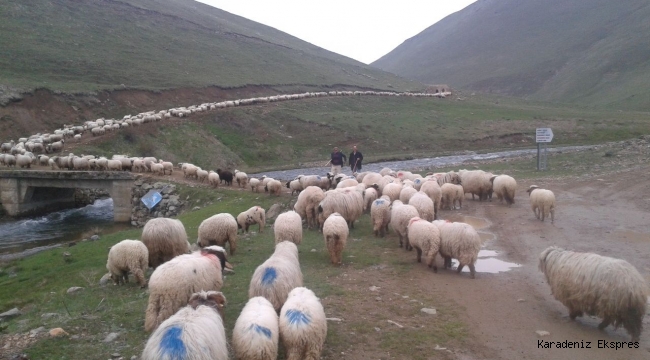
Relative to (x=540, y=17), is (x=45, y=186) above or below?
below

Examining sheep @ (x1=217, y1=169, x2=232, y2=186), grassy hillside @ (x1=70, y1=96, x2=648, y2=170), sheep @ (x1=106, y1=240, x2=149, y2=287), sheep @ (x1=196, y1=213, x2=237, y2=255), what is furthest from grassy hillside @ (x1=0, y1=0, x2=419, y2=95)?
sheep @ (x1=106, y1=240, x2=149, y2=287)

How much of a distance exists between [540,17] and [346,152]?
16917 cm

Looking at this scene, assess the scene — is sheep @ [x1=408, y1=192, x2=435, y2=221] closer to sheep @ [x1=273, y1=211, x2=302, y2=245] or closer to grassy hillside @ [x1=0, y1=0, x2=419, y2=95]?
sheep @ [x1=273, y1=211, x2=302, y2=245]

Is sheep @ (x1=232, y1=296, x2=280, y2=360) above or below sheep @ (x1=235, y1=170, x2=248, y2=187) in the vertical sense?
below

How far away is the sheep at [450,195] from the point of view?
17906 mm

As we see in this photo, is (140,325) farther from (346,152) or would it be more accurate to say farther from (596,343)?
(346,152)

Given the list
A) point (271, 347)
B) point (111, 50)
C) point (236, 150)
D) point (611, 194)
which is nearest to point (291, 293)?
point (271, 347)

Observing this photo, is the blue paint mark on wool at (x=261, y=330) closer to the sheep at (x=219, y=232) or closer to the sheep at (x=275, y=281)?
the sheep at (x=275, y=281)

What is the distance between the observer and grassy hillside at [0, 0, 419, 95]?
50219mm

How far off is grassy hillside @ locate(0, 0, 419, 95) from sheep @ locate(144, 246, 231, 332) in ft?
121

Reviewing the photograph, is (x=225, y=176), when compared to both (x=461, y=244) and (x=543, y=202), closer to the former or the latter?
(x=543, y=202)

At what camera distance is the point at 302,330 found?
6.52 metres

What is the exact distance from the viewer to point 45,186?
80.9 ft

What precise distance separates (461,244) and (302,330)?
17.6 ft
